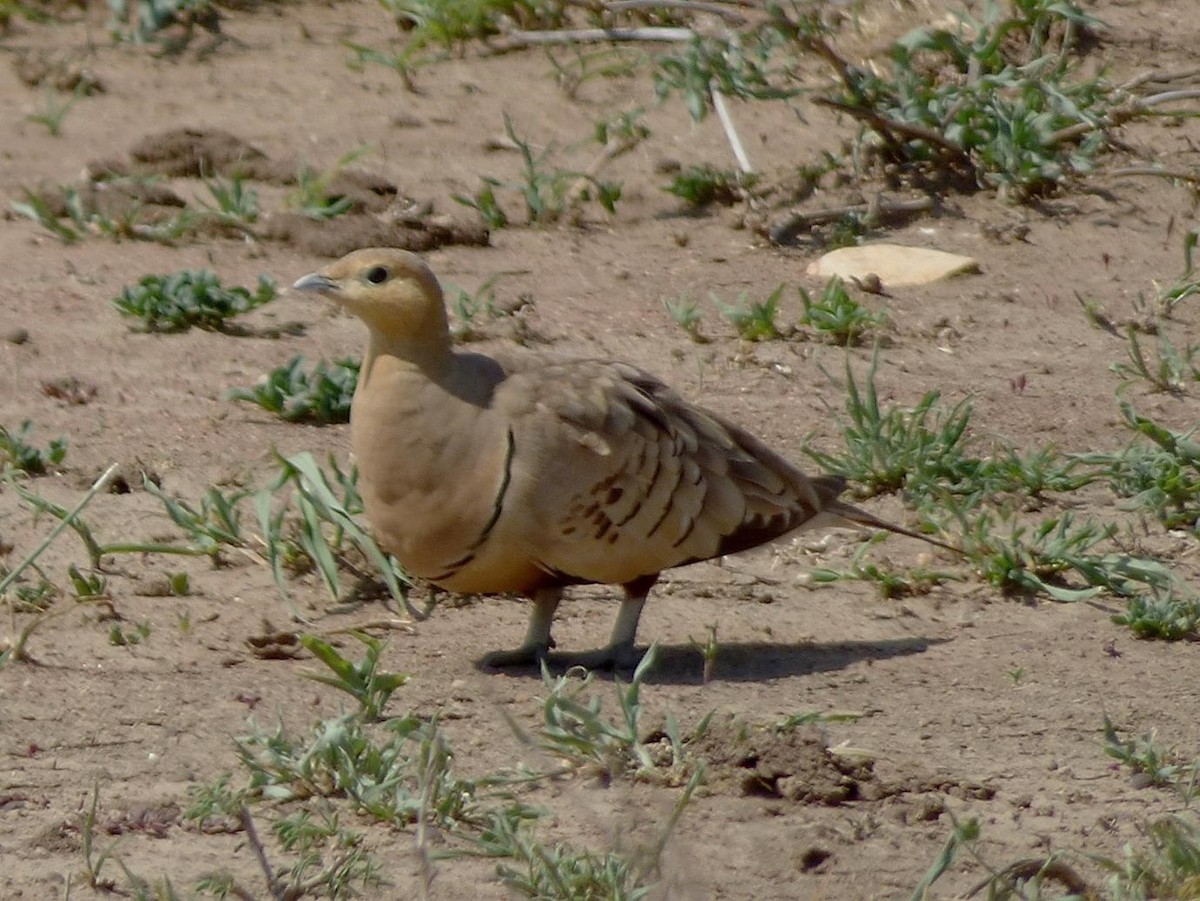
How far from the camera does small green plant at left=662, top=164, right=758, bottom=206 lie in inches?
277

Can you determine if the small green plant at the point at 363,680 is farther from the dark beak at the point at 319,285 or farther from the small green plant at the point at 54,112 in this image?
the small green plant at the point at 54,112

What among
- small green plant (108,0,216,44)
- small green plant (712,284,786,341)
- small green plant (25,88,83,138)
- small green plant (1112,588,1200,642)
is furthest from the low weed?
small green plant (108,0,216,44)

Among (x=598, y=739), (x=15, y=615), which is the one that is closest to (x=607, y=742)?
(x=598, y=739)

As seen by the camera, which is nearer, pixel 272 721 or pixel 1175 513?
pixel 272 721

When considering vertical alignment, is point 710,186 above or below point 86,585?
above

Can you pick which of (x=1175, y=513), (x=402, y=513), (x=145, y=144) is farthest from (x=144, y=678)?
(x=145, y=144)

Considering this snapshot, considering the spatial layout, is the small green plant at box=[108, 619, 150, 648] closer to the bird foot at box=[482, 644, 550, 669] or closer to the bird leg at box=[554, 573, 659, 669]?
the bird foot at box=[482, 644, 550, 669]

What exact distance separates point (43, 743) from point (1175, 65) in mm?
5409

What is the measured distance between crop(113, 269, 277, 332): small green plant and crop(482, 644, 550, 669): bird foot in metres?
2.06

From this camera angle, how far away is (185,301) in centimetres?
595

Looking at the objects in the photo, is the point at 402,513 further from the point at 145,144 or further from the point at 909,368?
the point at 145,144

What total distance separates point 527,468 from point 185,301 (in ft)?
7.18

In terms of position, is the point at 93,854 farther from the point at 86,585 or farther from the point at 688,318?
the point at 688,318

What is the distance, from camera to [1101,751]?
3.93 m
